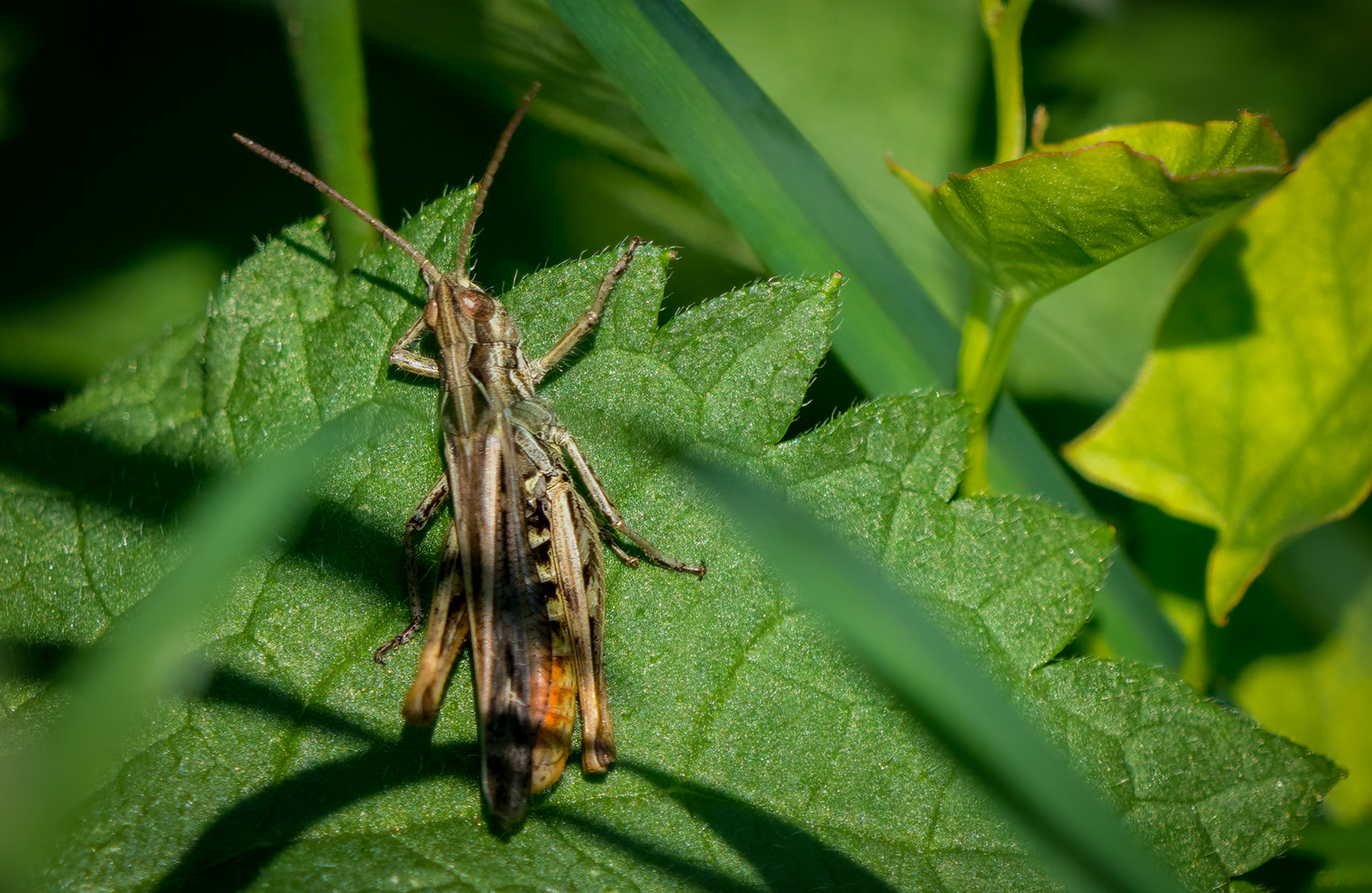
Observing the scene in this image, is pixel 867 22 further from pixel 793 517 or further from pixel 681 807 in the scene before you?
pixel 681 807

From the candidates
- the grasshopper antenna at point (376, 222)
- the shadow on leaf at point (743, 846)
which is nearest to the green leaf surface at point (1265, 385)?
the shadow on leaf at point (743, 846)

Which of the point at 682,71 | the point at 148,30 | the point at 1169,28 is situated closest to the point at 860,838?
the point at 682,71

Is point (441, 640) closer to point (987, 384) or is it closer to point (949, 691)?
point (949, 691)

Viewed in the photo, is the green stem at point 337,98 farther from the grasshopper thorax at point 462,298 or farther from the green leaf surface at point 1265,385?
the green leaf surface at point 1265,385

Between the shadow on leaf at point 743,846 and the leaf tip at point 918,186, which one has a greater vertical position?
the leaf tip at point 918,186

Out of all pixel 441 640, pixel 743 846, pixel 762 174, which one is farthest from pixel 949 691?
pixel 762 174

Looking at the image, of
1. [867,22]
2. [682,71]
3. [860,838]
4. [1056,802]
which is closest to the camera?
[1056,802]

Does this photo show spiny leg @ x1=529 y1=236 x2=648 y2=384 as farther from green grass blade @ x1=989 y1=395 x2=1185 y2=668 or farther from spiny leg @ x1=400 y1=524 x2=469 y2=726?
green grass blade @ x1=989 y1=395 x2=1185 y2=668
